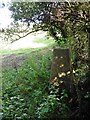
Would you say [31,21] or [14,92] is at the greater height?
[31,21]

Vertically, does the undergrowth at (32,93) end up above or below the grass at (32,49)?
below

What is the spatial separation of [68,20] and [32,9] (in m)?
0.21

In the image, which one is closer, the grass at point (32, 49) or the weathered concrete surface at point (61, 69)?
the grass at point (32, 49)

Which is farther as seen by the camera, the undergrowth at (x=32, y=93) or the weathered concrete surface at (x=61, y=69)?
the weathered concrete surface at (x=61, y=69)

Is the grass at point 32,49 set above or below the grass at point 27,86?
above

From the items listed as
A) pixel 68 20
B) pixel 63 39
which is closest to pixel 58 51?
pixel 63 39

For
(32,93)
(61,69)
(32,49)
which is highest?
(32,49)

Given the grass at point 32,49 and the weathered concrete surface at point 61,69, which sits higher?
the grass at point 32,49

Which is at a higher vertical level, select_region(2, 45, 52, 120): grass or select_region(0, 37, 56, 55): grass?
select_region(0, 37, 56, 55): grass

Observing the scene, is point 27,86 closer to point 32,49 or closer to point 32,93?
point 32,93

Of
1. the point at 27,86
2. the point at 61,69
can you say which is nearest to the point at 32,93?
the point at 27,86

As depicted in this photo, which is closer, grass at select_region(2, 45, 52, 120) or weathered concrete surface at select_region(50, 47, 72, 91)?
grass at select_region(2, 45, 52, 120)

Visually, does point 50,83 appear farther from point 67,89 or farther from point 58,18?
point 58,18

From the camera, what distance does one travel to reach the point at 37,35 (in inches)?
82.1
